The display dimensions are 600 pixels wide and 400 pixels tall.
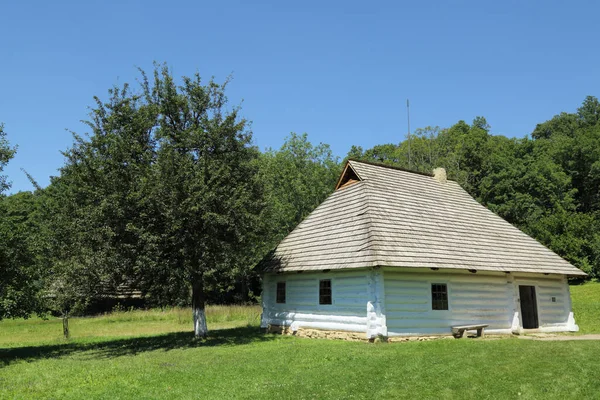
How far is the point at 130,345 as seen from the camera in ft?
57.8

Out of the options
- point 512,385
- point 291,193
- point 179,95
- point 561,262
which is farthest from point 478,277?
point 291,193

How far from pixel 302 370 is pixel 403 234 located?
303 inches

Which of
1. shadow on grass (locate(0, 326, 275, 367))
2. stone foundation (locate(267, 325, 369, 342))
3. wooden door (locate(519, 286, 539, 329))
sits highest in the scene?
wooden door (locate(519, 286, 539, 329))

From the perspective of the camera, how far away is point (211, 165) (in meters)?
16.8

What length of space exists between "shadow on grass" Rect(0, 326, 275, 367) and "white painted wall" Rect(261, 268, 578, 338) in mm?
2117

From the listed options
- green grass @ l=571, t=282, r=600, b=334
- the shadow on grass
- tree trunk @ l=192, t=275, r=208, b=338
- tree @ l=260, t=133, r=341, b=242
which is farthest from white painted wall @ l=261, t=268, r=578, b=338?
tree @ l=260, t=133, r=341, b=242

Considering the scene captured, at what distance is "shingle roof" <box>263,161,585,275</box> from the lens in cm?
1598

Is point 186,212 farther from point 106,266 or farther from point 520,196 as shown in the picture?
point 520,196

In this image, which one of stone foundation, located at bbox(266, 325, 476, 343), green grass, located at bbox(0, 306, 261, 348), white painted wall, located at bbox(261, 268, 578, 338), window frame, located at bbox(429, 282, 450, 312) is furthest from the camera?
green grass, located at bbox(0, 306, 261, 348)

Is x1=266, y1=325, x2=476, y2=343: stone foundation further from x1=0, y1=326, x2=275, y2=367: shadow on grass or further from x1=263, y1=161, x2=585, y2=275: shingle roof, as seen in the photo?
x1=263, y1=161, x2=585, y2=275: shingle roof

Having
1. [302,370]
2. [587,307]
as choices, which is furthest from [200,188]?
[587,307]

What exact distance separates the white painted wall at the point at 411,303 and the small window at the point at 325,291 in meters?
0.21

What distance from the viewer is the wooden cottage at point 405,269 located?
51.1 feet

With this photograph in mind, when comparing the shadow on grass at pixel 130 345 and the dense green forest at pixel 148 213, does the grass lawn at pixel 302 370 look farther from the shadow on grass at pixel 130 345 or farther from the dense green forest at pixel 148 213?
the dense green forest at pixel 148 213
